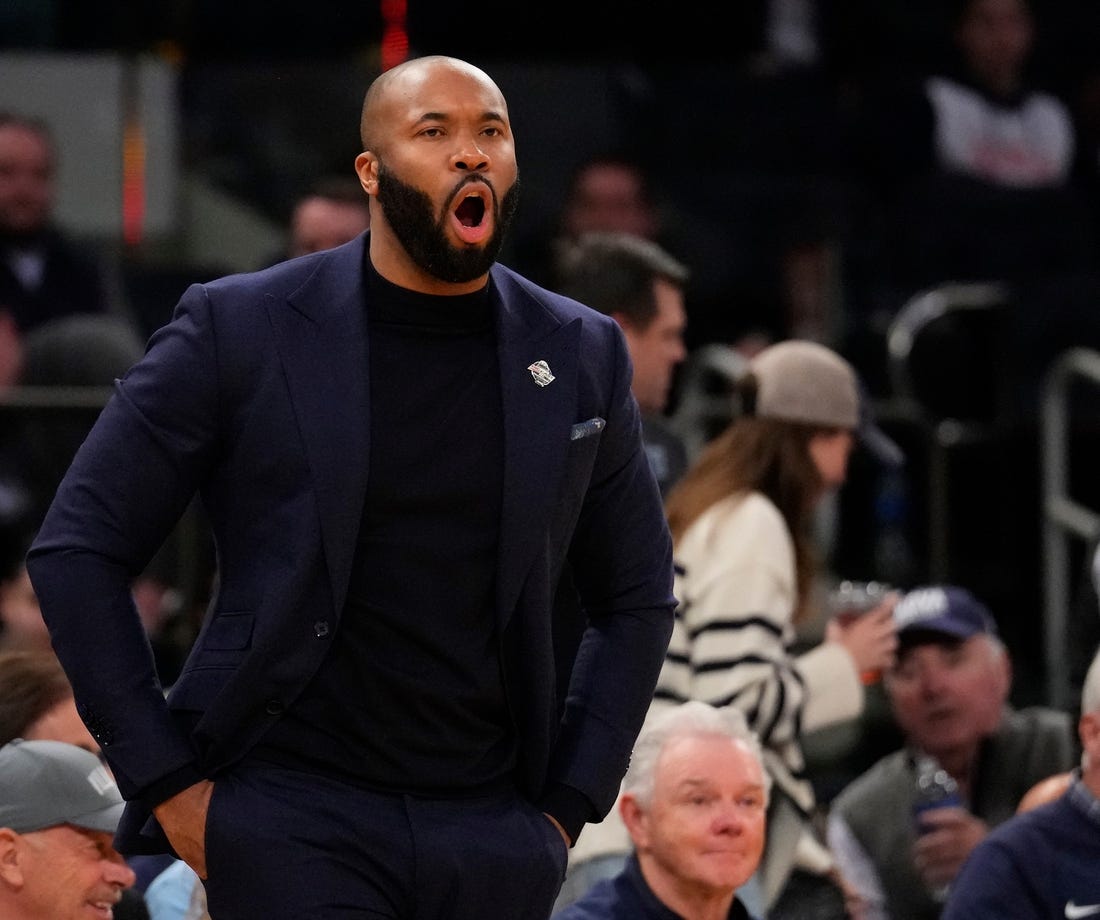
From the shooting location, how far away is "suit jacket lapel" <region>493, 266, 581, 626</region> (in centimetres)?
287

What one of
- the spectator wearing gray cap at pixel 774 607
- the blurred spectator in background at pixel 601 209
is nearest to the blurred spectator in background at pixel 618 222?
the blurred spectator in background at pixel 601 209

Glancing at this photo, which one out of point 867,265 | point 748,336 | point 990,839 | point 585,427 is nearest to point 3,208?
point 748,336

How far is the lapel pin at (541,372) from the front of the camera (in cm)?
294

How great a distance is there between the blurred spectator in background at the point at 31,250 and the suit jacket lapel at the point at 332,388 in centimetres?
395

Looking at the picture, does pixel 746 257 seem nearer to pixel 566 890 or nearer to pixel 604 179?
pixel 604 179

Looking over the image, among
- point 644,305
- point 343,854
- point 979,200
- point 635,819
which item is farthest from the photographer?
point 979,200

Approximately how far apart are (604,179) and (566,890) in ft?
11.6

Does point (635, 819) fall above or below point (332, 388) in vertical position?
below

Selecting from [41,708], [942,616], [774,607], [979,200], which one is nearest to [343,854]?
[41,708]

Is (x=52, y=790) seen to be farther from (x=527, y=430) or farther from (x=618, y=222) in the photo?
(x=618, y=222)

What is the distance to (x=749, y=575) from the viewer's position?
4.45m

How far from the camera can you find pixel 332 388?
285 centimetres

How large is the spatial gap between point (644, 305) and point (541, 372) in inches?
69.3

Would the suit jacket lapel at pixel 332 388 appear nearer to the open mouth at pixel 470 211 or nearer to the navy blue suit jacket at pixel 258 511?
the navy blue suit jacket at pixel 258 511
